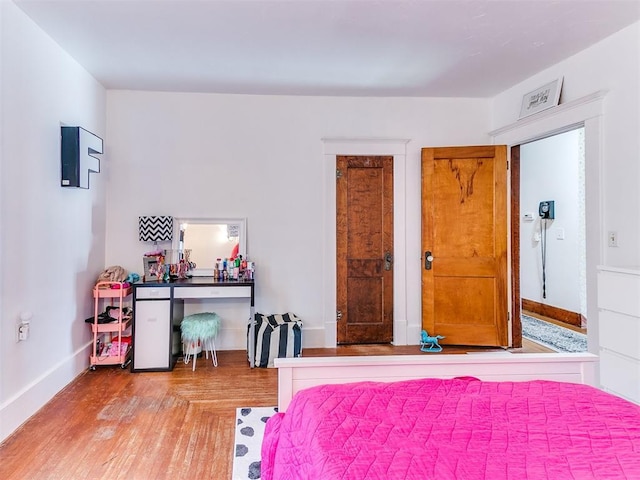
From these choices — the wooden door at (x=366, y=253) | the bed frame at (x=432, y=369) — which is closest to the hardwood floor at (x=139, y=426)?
the bed frame at (x=432, y=369)

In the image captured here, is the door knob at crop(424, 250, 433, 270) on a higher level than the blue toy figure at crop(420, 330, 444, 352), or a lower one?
higher

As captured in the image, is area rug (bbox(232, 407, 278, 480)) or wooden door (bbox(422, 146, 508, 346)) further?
wooden door (bbox(422, 146, 508, 346))

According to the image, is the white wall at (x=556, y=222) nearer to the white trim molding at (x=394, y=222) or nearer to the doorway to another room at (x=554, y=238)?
the doorway to another room at (x=554, y=238)

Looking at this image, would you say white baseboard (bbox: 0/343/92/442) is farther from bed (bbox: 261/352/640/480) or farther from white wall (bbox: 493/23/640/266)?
white wall (bbox: 493/23/640/266)

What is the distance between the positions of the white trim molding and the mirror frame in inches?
32.6

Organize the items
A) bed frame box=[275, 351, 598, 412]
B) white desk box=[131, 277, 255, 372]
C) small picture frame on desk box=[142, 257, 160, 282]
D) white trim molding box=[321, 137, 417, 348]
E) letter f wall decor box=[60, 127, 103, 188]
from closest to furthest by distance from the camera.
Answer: bed frame box=[275, 351, 598, 412] → letter f wall decor box=[60, 127, 103, 188] → white desk box=[131, 277, 255, 372] → small picture frame on desk box=[142, 257, 160, 282] → white trim molding box=[321, 137, 417, 348]

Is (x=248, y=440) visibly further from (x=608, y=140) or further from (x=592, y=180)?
(x=608, y=140)

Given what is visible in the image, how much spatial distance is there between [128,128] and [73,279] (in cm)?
157

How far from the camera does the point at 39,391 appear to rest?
2473mm

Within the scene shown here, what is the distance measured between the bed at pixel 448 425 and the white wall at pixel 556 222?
143 inches

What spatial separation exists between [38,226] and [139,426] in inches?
59.2

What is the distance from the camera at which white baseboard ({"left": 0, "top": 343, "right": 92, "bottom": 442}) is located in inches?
84.8

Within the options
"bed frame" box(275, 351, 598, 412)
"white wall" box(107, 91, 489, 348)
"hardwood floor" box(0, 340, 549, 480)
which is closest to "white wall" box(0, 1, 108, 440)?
"hardwood floor" box(0, 340, 549, 480)

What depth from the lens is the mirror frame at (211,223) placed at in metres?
3.65
